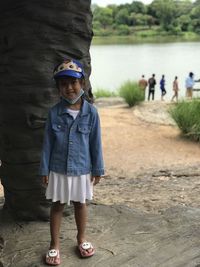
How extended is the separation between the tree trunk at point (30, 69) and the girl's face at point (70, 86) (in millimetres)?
719

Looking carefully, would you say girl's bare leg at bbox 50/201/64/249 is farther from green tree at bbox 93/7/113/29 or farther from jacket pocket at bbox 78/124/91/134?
green tree at bbox 93/7/113/29

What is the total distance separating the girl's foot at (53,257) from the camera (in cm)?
325

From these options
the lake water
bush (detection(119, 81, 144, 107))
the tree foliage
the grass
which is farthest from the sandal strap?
the tree foliage

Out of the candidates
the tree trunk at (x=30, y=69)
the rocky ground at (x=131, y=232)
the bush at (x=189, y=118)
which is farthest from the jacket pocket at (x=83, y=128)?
the bush at (x=189, y=118)

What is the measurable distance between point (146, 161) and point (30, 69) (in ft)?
22.9

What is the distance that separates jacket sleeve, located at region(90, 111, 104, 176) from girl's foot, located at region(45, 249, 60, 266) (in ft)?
1.98

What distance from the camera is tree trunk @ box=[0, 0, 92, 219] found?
3744mm

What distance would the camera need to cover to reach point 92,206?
4328 mm

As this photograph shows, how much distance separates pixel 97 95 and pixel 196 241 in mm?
19526

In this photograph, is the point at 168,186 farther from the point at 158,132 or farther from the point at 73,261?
the point at 158,132

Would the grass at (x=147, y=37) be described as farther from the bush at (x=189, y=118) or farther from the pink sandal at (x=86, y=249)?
the pink sandal at (x=86, y=249)

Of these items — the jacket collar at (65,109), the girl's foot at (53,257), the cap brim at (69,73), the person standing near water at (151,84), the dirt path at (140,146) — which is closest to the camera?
the cap brim at (69,73)

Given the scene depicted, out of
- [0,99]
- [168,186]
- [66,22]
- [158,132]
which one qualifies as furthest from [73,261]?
[158,132]

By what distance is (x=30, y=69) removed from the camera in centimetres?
376
